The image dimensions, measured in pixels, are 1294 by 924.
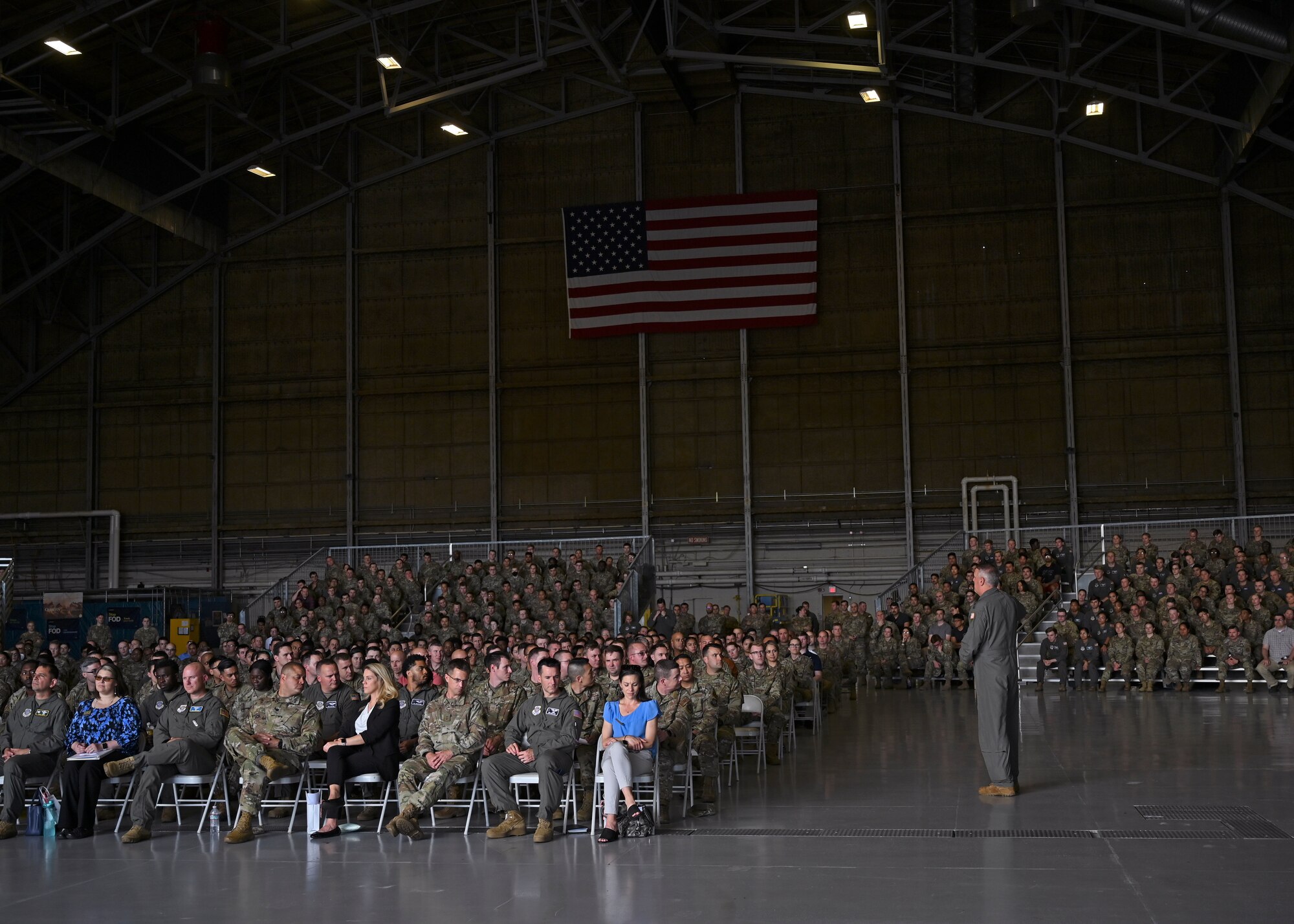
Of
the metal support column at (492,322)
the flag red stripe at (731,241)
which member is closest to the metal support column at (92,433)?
the metal support column at (492,322)

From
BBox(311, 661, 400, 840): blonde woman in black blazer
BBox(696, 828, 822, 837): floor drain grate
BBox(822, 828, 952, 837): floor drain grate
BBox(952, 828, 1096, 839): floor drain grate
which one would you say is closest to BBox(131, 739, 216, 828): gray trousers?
BBox(311, 661, 400, 840): blonde woman in black blazer

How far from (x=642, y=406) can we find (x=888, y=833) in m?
21.4

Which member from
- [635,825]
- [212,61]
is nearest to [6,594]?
[212,61]

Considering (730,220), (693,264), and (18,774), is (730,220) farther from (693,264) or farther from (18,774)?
(18,774)

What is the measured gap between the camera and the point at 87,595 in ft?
94.0

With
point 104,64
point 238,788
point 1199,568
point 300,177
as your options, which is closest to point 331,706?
point 238,788

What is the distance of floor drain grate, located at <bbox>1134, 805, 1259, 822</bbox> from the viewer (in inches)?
350

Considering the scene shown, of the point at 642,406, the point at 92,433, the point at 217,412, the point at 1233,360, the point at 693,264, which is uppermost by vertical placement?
the point at 693,264

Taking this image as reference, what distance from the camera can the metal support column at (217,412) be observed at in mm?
31000

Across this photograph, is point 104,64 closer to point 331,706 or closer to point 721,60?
point 721,60

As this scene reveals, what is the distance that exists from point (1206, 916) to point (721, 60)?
21837 mm

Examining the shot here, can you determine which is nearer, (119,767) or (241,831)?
(241,831)

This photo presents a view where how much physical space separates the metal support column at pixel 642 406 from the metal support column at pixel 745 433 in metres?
2.23

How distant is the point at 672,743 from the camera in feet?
31.2
